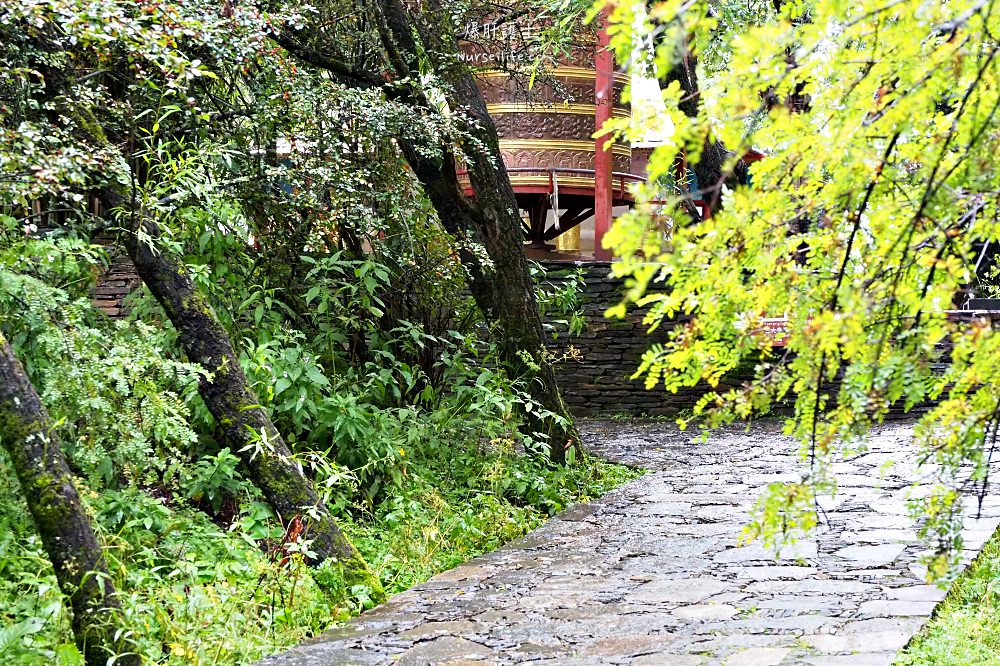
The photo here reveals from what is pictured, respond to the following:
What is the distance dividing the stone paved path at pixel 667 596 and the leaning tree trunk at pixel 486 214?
3.68 feet

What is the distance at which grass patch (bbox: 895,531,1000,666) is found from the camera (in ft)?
14.0

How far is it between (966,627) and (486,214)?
506cm

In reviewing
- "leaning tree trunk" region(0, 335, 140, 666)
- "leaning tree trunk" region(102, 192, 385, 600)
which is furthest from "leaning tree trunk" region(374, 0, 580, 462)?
"leaning tree trunk" region(0, 335, 140, 666)

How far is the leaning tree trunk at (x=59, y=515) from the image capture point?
395 cm

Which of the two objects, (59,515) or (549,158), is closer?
(59,515)

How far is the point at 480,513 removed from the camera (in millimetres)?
7359

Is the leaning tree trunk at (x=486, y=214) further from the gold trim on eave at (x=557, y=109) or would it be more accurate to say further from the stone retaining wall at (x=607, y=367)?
the gold trim on eave at (x=557, y=109)

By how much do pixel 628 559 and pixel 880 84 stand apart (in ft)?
14.4

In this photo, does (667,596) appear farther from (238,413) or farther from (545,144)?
(545,144)

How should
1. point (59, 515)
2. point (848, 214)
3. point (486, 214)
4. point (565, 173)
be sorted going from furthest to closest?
point (565, 173) → point (486, 214) → point (59, 515) → point (848, 214)

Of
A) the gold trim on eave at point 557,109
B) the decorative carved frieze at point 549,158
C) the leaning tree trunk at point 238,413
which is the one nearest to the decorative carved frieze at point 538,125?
the gold trim on eave at point 557,109

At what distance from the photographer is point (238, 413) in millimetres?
5656

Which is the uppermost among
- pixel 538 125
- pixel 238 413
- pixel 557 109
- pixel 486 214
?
pixel 557 109

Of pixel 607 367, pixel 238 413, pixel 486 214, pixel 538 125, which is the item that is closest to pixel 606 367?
pixel 607 367
